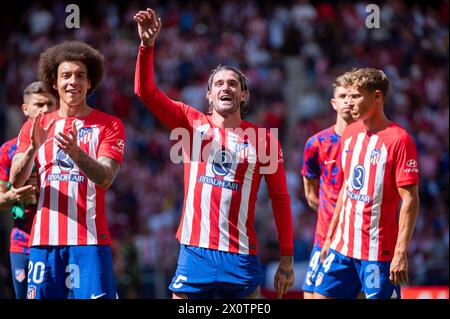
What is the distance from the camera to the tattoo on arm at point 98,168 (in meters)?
5.72

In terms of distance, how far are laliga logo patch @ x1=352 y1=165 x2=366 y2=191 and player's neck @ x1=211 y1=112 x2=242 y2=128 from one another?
1.08 meters

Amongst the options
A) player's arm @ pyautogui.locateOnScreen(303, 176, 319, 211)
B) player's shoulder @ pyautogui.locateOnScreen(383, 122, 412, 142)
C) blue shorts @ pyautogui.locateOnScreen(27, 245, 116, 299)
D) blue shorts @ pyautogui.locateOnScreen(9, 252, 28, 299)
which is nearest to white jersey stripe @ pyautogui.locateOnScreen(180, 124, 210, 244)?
blue shorts @ pyautogui.locateOnScreen(27, 245, 116, 299)

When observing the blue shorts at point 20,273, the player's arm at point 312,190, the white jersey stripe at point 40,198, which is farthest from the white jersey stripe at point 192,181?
the player's arm at point 312,190

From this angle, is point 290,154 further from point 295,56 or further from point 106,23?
point 106,23

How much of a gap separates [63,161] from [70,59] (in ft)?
2.52

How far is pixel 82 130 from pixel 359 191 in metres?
2.10

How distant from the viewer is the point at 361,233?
6.70 metres

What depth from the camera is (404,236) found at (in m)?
6.27

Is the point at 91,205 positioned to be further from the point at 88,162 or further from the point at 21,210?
the point at 21,210

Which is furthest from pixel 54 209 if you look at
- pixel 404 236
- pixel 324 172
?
pixel 324 172

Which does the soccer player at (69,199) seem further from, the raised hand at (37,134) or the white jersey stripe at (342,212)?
the white jersey stripe at (342,212)

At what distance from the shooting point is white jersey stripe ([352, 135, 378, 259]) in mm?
6660
